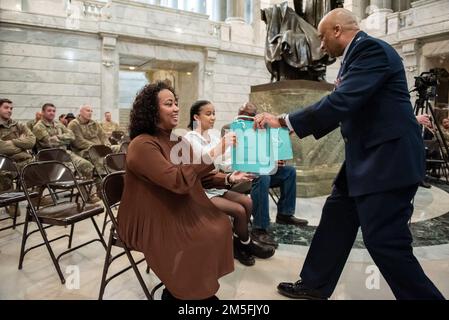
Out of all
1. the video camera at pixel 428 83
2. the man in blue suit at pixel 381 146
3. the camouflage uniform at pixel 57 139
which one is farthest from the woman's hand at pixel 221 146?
the camouflage uniform at pixel 57 139

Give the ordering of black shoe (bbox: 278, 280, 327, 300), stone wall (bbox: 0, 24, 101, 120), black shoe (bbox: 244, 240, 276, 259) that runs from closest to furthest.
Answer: black shoe (bbox: 278, 280, 327, 300), black shoe (bbox: 244, 240, 276, 259), stone wall (bbox: 0, 24, 101, 120)

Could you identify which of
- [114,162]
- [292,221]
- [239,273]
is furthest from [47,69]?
[239,273]

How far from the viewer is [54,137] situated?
5.14m

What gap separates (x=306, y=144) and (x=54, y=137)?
3694 mm

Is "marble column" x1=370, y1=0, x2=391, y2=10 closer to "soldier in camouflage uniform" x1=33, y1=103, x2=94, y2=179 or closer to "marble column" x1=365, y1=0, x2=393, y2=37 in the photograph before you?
"marble column" x1=365, y1=0, x2=393, y2=37

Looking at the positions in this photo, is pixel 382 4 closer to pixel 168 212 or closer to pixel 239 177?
pixel 239 177

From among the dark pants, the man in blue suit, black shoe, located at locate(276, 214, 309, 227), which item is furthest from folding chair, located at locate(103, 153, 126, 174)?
the dark pants

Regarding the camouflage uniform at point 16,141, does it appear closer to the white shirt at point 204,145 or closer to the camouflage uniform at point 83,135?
the camouflage uniform at point 83,135

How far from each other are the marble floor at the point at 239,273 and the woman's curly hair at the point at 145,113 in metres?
1.10

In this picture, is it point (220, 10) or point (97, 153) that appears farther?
point (220, 10)

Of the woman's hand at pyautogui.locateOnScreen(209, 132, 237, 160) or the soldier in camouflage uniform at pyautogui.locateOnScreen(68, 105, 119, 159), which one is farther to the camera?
the soldier in camouflage uniform at pyautogui.locateOnScreen(68, 105, 119, 159)

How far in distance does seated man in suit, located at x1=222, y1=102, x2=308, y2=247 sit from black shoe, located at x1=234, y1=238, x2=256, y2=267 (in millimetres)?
336

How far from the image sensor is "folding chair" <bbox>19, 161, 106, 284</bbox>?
250cm
